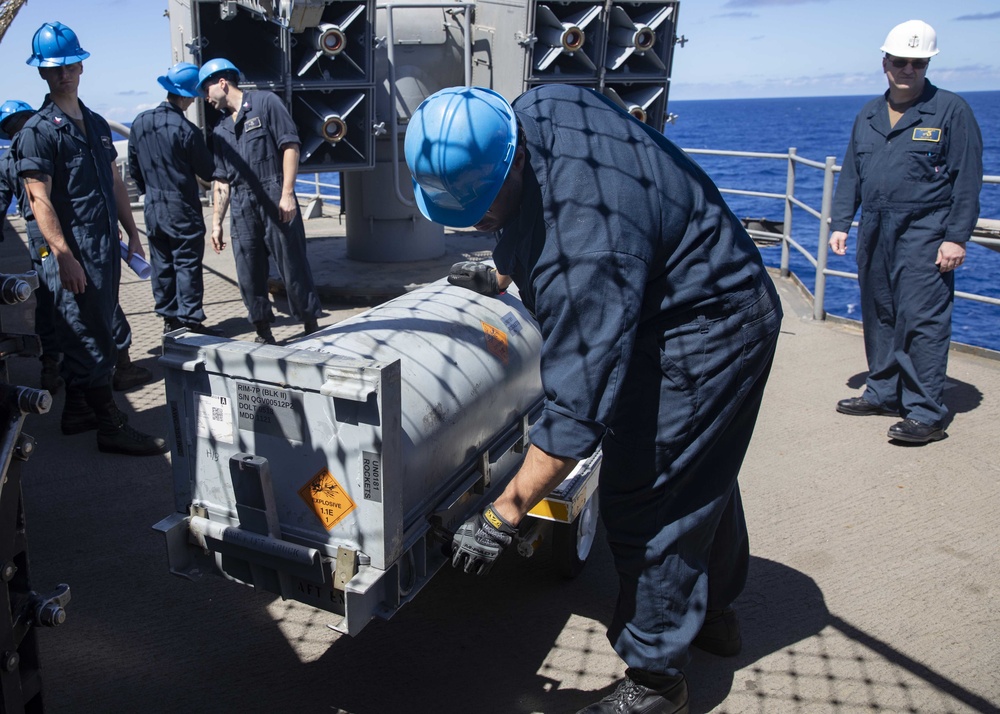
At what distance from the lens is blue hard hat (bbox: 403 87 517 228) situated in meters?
2.20

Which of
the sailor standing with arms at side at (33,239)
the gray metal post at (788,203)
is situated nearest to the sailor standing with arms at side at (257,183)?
the sailor standing with arms at side at (33,239)

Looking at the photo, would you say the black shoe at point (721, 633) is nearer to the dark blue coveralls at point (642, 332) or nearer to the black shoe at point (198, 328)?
the dark blue coveralls at point (642, 332)

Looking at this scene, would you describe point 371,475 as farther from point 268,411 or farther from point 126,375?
point 126,375

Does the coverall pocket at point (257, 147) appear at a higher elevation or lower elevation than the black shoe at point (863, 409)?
higher

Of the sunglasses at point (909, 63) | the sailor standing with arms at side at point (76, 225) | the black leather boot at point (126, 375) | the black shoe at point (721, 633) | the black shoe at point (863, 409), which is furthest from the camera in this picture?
the black leather boot at point (126, 375)

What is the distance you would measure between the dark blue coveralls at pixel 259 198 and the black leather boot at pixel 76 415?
5.01ft

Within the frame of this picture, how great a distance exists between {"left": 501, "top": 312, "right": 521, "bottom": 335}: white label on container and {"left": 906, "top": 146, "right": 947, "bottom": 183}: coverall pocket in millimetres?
2606

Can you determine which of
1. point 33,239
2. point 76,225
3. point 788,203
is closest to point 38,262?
point 33,239

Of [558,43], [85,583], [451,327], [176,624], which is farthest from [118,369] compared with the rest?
[558,43]

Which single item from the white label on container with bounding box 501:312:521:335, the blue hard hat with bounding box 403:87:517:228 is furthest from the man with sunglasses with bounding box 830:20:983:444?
the blue hard hat with bounding box 403:87:517:228

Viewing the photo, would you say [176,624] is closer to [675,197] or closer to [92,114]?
[675,197]

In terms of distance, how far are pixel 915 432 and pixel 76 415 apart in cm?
480

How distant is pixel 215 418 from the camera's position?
276 centimetres

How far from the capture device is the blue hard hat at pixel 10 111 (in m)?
5.68
